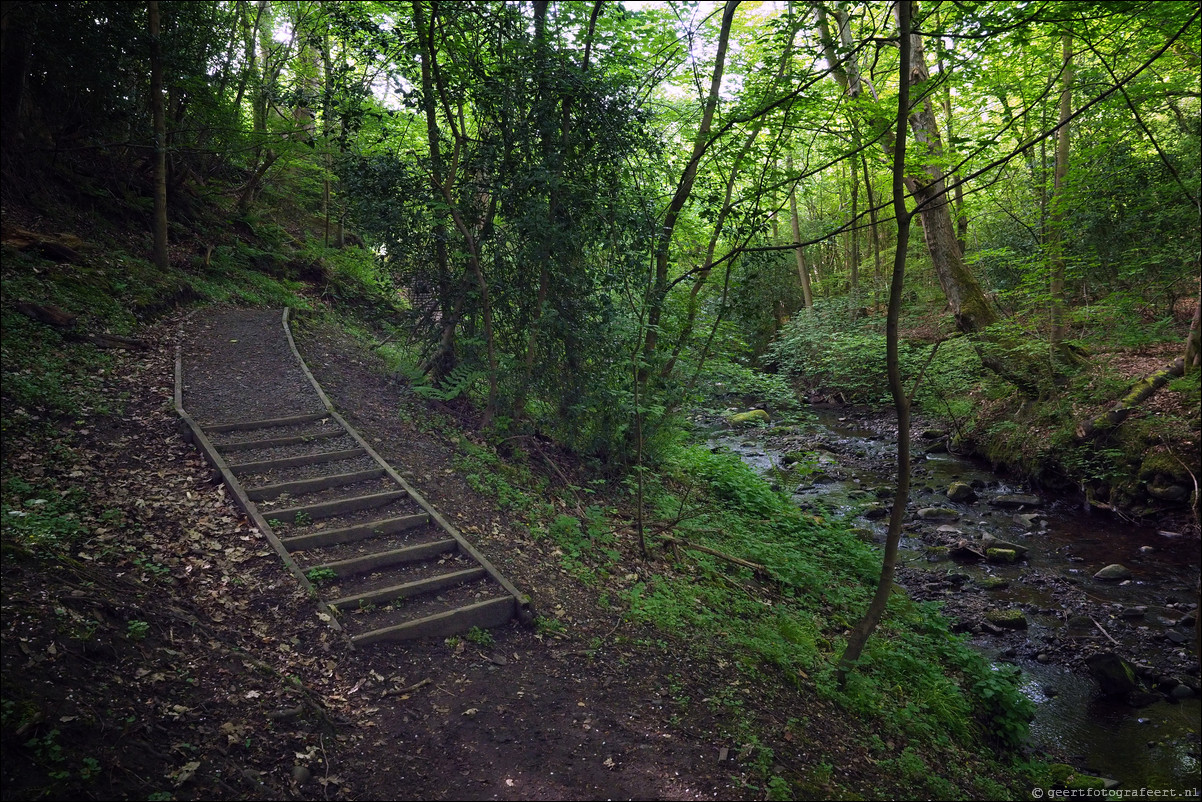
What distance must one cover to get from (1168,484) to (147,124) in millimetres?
19064

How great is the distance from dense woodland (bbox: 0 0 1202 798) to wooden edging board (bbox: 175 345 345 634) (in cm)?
120

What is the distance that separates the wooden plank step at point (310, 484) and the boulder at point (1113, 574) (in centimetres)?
991

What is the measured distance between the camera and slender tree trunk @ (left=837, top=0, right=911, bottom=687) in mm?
4613

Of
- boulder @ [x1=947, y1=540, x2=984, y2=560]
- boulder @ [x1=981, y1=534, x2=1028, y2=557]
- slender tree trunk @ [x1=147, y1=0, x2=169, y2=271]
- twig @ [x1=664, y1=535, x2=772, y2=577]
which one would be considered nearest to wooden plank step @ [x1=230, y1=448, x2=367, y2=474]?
twig @ [x1=664, y1=535, x2=772, y2=577]

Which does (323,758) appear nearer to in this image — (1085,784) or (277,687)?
(277,687)

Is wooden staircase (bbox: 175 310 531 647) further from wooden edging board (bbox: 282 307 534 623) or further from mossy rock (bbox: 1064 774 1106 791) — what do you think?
mossy rock (bbox: 1064 774 1106 791)

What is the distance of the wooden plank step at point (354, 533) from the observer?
5855 millimetres

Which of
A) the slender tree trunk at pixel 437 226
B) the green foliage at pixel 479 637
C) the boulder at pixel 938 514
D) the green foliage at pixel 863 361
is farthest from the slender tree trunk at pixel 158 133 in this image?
the boulder at pixel 938 514

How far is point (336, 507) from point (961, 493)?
11.1m

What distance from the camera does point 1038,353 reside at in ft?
40.0

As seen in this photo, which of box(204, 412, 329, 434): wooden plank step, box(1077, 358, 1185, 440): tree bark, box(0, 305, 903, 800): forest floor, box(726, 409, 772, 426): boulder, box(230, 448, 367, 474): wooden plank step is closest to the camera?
box(0, 305, 903, 800): forest floor

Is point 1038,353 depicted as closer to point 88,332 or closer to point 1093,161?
point 1093,161

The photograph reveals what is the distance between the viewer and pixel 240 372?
943 centimetres

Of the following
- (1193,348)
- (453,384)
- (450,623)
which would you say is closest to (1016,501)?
(1193,348)
